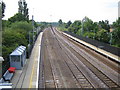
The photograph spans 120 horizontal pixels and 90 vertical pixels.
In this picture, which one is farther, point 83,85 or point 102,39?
point 102,39

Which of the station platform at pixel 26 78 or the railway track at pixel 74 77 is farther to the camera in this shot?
the railway track at pixel 74 77

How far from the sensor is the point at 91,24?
71.6m

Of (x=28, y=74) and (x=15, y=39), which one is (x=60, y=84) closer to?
(x=28, y=74)

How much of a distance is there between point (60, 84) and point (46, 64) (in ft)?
22.5

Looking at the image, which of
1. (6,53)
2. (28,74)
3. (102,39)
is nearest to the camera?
(28,74)

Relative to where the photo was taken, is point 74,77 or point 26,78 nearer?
point 26,78

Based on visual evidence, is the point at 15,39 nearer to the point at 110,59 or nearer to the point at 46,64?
A: the point at 46,64

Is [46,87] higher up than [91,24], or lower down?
lower down

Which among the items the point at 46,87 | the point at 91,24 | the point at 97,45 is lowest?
the point at 46,87

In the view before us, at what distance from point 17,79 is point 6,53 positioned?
4.48 m

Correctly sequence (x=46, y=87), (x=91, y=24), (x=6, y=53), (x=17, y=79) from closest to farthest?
(x=46, y=87) → (x=17, y=79) → (x=6, y=53) → (x=91, y=24)

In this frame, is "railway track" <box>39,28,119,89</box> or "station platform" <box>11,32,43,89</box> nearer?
"station platform" <box>11,32,43,89</box>

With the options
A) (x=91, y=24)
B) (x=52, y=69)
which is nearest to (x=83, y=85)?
(x=52, y=69)

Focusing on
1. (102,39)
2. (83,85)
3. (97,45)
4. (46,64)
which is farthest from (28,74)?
(102,39)
